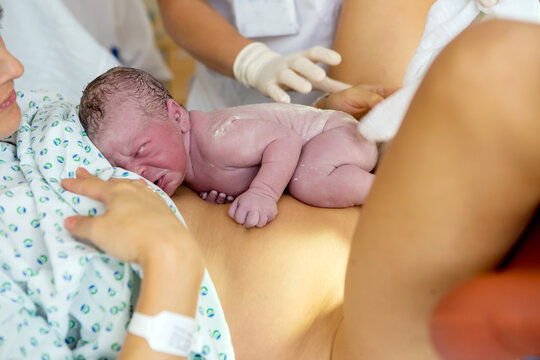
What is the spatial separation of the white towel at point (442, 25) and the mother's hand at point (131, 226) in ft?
1.28

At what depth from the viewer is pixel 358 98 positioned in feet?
4.09

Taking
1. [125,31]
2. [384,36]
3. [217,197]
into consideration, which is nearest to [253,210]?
[217,197]

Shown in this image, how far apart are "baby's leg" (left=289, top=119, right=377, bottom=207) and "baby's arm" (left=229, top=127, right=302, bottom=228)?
30 mm

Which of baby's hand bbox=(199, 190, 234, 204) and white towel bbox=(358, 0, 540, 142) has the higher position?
white towel bbox=(358, 0, 540, 142)

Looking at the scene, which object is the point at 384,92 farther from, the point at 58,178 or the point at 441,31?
the point at 58,178

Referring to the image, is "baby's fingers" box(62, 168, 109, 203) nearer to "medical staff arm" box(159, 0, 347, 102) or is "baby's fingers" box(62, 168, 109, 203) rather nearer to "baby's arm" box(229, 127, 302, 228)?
"baby's arm" box(229, 127, 302, 228)

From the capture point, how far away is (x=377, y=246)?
0.60 meters

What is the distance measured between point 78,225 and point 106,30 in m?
1.87

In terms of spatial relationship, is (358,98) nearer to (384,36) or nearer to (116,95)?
(384,36)

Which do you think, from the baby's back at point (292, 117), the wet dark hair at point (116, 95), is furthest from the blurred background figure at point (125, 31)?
the baby's back at point (292, 117)

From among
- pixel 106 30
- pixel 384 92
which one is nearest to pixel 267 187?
pixel 384 92

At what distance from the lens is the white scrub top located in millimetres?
1566

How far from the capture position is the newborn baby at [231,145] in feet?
3.48

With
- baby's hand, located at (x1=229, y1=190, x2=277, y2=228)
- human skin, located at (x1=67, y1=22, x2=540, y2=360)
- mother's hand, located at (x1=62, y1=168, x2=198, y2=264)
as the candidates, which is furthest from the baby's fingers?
baby's hand, located at (x1=229, y1=190, x2=277, y2=228)
